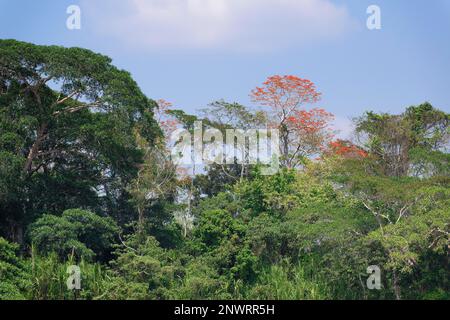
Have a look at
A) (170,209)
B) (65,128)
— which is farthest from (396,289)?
(65,128)

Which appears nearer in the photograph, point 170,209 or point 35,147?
point 35,147

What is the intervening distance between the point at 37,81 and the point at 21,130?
1.16 meters

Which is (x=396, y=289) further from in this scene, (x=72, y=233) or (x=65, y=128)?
(x=65, y=128)

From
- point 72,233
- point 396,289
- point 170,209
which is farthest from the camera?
point 170,209

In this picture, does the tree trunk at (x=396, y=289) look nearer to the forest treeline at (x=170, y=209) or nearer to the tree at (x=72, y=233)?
the forest treeline at (x=170, y=209)

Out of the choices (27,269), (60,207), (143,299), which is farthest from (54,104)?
(143,299)

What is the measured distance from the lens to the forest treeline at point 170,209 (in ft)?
55.9

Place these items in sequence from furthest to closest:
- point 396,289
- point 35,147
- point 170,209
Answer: point 170,209, point 35,147, point 396,289

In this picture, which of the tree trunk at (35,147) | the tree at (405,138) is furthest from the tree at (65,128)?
the tree at (405,138)

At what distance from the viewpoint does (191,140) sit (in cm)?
2275

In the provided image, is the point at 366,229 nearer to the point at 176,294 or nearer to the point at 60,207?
the point at 176,294

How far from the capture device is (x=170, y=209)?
20812 mm

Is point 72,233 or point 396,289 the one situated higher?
point 72,233
